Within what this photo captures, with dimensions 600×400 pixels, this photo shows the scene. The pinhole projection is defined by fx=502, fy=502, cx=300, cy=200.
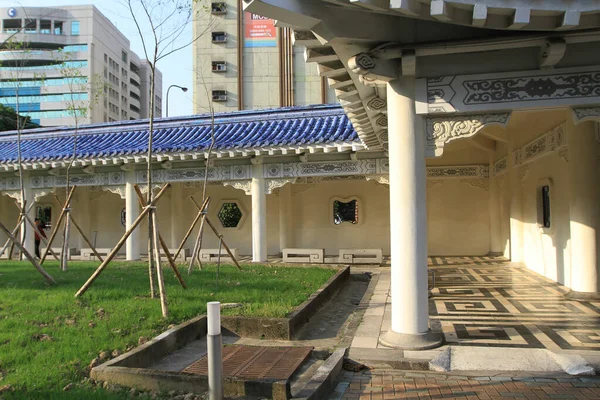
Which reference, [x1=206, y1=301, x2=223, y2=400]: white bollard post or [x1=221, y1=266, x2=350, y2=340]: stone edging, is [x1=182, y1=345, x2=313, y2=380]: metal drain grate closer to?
[x1=221, y1=266, x2=350, y2=340]: stone edging

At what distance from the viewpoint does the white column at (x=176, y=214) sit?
1691 centimetres

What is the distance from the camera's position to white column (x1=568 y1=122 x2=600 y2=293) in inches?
295

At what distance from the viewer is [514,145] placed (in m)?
11.5

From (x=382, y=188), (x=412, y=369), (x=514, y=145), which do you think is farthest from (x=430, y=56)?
(x=382, y=188)

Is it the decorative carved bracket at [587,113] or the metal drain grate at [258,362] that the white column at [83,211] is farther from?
the decorative carved bracket at [587,113]

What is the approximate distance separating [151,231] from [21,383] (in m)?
3.17

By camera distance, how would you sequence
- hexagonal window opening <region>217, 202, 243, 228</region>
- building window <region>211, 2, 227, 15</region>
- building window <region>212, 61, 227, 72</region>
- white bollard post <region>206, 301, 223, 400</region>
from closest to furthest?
white bollard post <region>206, 301, 223, 400</region> → hexagonal window opening <region>217, 202, 243, 228</region> → building window <region>211, 2, 227, 15</region> → building window <region>212, 61, 227, 72</region>

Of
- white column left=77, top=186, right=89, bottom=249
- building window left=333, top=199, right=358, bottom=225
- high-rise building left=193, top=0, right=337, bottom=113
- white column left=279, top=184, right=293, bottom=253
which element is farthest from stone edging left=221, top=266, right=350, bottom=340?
high-rise building left=193, top=0, right=337, bottom=113

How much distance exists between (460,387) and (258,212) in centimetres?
953

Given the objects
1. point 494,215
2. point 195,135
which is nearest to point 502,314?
point 494,215

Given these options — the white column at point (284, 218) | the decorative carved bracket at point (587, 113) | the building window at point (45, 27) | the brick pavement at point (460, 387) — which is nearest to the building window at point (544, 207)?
the decorative carved bracket at point (587, 113)

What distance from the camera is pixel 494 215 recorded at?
1437 cm

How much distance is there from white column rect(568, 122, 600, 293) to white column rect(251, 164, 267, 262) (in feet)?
25.1

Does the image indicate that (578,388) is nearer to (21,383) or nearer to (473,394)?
(473,394)
